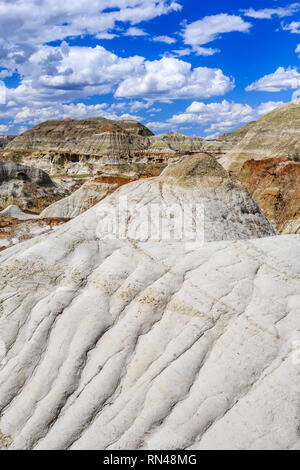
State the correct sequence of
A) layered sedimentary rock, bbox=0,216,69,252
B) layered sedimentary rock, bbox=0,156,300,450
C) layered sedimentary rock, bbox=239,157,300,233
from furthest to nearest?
layered sedimentary rock, bbox=239,157,300,233, layered sedimentary rock, bbox=0,216,69,252, layered sedimentary rock, bbox=0,156,300,450

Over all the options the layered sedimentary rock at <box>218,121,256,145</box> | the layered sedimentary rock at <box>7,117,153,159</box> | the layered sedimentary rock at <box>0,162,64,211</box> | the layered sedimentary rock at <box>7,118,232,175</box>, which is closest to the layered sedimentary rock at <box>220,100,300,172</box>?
the layered sedimentary rock at <box>0,162,64,211</box>

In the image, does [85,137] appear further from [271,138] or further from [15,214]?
[15,214]

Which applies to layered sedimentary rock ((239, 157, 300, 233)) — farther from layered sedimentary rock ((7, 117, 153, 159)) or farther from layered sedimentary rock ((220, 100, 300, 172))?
layered sedimentary rock ((7, 117, 153, 159))

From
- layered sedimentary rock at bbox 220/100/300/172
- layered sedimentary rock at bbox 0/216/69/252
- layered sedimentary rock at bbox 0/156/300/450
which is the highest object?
layered sedimentary rock at bbox 220/100/300/172

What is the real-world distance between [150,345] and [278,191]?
1581cm

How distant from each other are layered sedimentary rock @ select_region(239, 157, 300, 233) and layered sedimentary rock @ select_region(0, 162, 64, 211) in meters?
19.7

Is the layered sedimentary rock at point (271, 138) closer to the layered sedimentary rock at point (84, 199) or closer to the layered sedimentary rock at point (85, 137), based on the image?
the layered sedimentary rock at point (84, 199)

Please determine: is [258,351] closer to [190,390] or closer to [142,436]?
[190,390]

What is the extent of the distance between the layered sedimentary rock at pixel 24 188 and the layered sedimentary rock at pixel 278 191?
64.5ft

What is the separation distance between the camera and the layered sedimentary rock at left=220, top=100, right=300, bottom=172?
33656mm

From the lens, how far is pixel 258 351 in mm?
5754

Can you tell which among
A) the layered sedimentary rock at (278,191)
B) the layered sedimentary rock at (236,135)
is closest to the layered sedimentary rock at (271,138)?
the layered sedimentary rock at (278,191)

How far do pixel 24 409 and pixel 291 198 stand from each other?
17.4 m

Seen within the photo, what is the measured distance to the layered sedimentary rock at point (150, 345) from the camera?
529 centimetres
